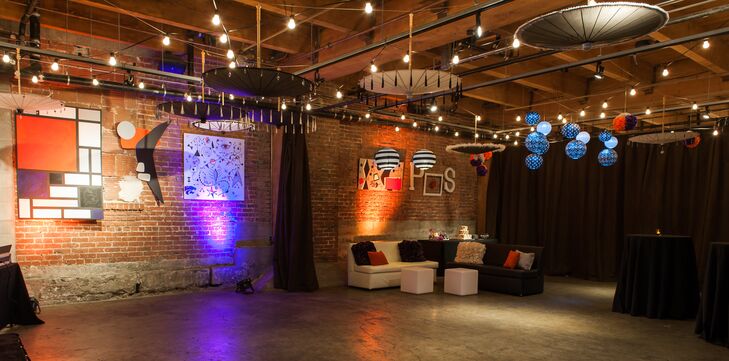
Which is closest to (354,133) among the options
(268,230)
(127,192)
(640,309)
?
(268,230)

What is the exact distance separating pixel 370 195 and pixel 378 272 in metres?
2.35

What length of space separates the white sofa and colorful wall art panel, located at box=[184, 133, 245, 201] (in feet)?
8.13

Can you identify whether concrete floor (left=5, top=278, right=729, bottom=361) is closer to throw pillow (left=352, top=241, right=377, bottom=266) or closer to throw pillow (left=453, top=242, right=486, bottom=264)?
throw pillow (left=352, top=241, right=377, bottom=266)

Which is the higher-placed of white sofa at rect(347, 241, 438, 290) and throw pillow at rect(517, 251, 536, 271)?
throw pillow at rect(517, 251, 536, 271)

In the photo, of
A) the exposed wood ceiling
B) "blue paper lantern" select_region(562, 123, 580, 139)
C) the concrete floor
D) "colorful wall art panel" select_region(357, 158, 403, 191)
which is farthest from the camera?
"colorful wall art panel" select_region(357, 158, 403, 191)

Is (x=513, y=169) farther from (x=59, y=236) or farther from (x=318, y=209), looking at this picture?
(x=59, y=236)

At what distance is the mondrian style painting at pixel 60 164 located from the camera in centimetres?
731

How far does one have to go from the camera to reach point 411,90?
17.1 feet

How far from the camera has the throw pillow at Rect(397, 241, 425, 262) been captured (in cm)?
1027

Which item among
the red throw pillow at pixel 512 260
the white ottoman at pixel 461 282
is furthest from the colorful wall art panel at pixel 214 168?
the red throw pillow at pixel 512 260

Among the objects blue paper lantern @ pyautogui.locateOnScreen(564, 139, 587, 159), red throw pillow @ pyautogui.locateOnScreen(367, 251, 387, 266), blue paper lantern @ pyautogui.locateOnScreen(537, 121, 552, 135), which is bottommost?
red throw pillow @ pyautogui.locateOnScreen(367, 251, 387, 266)

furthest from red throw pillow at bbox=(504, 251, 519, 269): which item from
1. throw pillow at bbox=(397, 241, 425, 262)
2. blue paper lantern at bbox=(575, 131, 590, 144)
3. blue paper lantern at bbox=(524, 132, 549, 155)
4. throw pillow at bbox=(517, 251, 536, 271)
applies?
blue paper lantern at bbox=(575, 131, 590, 144)

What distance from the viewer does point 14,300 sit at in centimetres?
611

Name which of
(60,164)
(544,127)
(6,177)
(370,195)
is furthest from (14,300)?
(544,127)
